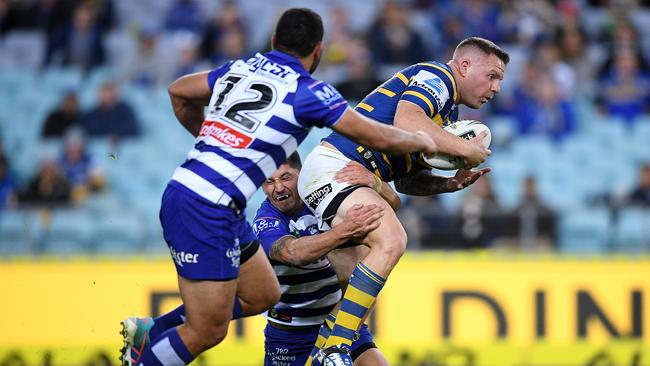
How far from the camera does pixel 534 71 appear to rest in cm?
1438

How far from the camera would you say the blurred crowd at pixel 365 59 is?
499 inches

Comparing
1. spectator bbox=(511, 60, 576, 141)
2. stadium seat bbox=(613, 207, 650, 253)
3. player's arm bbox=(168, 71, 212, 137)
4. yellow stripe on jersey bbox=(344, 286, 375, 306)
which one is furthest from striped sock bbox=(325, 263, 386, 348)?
spectator bbox=(511, 60, 576, 141)

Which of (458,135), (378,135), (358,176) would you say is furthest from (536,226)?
(378,135)

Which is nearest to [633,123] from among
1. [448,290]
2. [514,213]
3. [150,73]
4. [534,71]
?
[534,71]

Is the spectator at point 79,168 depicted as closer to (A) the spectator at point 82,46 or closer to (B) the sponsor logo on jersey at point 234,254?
(A) the spectator at point 82,46

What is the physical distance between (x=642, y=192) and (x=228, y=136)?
24.5 ft

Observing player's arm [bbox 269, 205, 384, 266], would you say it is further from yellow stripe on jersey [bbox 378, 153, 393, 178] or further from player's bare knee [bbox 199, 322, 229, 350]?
player's bare knee [bbox 199, 322, 229, 350]

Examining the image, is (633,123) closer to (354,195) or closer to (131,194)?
(131,194)

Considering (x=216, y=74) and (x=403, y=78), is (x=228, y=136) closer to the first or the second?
(x=216, y=74)

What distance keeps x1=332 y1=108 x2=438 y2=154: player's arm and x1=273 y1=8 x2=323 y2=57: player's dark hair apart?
0.45 m

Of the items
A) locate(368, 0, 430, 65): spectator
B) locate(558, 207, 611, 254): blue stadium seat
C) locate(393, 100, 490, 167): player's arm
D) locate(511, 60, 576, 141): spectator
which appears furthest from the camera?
locate(368, 0, 430, 65): spectator

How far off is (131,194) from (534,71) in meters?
5.32

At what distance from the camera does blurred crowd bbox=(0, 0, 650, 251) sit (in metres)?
12.7

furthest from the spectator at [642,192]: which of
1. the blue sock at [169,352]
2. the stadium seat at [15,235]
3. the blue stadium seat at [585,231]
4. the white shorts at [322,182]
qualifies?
the blue sock at [169,352]
